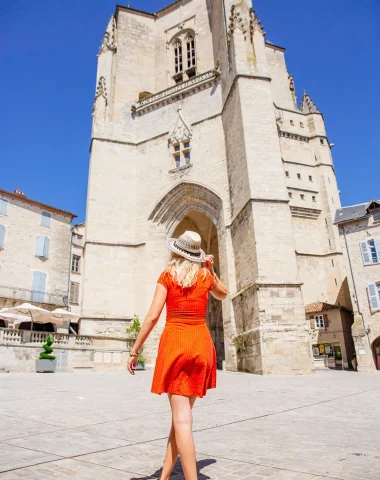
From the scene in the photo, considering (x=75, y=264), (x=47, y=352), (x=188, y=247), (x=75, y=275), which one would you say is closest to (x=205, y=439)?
(x=188, y=247)

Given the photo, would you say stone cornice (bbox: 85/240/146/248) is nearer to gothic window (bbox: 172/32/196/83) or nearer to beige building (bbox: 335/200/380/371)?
beige building (bbox: 335/200/380/371)

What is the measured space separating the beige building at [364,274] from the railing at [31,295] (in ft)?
51.1

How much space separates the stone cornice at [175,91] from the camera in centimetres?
1903

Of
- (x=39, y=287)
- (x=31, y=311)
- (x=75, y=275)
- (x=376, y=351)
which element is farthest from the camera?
(x=75, y=275)

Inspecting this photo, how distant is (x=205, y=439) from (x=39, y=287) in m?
19.0

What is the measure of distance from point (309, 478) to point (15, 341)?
12.2m

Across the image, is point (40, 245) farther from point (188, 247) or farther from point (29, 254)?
point (188, 247)

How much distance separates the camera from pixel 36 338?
1341 centimetres

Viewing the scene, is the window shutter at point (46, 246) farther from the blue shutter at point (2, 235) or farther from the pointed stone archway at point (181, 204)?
the pointed stone archway at point (181, 204)

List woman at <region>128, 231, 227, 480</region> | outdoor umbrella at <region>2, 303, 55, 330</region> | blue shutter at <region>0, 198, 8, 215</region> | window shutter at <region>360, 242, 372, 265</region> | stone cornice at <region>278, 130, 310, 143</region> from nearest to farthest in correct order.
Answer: woman at <region>128, 231, 227, 480</region>
outdoor umbrella at <region>2, 303, 55, 330</region>
window shutter at <region>360, 242, 372, 265</region>
blue shutter at <region>0, 198, 8, 215</region>
stone cornice at <region>278, 130, 310, 143</region>

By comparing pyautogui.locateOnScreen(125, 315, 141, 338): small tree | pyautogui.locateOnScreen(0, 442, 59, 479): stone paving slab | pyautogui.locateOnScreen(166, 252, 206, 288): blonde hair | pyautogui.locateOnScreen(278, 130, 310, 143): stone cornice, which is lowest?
pyautogui.locateOnScreen(0, 442, 59, 479): stone paving slab

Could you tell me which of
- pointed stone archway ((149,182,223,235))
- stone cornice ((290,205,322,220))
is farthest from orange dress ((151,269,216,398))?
stone cornice ((290,205,322,220))

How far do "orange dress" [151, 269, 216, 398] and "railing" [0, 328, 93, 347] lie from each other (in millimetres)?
11356

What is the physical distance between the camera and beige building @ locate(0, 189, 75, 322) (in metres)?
19.1
